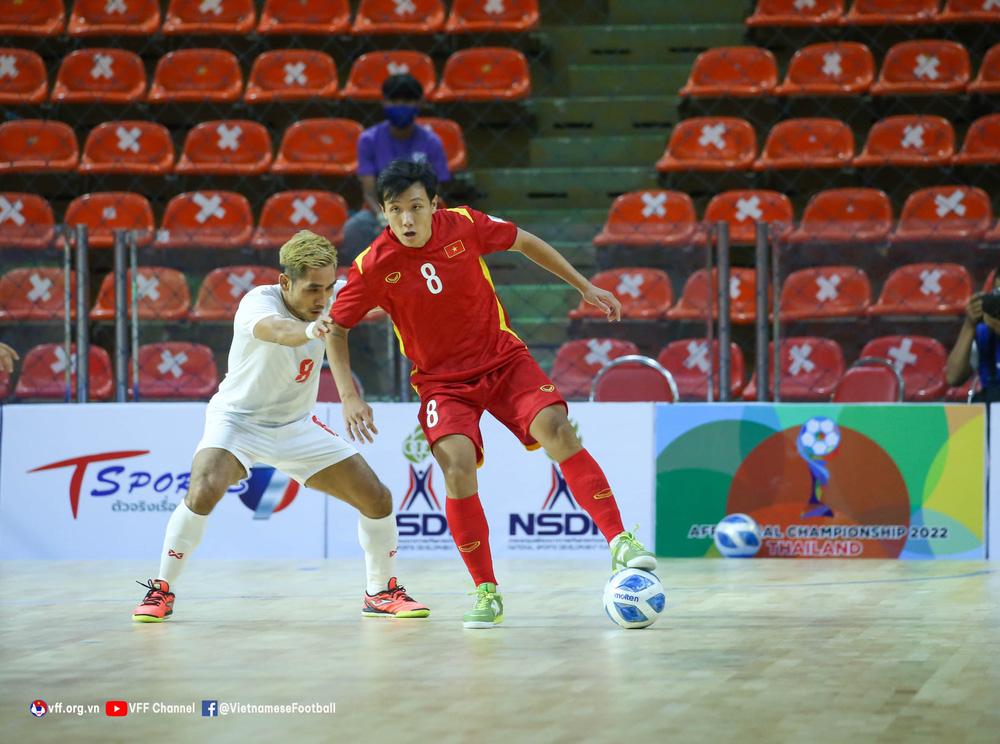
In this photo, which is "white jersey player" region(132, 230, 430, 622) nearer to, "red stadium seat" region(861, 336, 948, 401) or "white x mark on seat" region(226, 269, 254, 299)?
"white x mark on seat" region(226, 269, 254, 299)

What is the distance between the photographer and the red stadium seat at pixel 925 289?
895cm

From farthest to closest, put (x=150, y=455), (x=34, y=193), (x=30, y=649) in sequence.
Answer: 1. (x=34, y=193)
2. (x=150, y=455)
3. (x=30, y=649)

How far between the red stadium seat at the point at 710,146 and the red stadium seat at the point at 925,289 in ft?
12.6

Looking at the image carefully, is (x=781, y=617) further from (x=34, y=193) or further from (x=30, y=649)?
(x=34, y=193)

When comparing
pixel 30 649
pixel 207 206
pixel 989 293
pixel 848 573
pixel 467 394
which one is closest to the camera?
pixel 30 649

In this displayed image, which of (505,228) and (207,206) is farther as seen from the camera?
(207,206)

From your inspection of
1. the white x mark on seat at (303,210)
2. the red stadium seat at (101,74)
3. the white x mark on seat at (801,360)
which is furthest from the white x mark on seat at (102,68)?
the white x mark on seat at (801,360)

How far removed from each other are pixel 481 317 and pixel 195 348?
3638mm

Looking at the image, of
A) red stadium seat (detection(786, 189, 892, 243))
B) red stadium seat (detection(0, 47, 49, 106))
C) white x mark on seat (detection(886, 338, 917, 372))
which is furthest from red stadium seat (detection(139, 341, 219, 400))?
red stadium seat (detection(0, 47, 49, 106))

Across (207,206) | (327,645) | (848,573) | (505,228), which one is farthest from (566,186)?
(327,645)

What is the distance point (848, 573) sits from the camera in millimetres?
8172

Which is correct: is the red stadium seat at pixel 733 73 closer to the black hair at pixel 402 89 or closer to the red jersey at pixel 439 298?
the black hair at pixel 402 89

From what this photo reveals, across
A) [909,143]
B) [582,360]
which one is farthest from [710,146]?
[582,360]

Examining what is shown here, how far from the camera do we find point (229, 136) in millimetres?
13531
